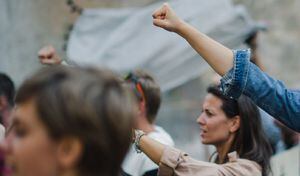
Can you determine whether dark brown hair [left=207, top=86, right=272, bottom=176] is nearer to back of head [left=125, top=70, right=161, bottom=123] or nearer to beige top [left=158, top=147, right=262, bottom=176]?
beige top [left=158, top=147, right=262, bottom=176]

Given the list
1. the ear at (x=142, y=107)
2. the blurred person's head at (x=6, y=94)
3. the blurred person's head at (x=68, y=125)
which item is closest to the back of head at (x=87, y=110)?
the blurred person's head at (x=68, y=125)

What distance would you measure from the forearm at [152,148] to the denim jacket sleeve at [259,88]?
2.08 ft

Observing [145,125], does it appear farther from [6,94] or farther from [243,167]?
[243,167]

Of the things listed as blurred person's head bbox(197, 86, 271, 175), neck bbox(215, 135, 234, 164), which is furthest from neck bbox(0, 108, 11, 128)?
neck bbox(215, 135, 234, 164)

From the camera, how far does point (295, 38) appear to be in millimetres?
15023

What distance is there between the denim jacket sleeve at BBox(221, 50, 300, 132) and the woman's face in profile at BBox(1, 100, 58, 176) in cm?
110

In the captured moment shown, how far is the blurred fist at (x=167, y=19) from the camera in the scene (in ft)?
10.0

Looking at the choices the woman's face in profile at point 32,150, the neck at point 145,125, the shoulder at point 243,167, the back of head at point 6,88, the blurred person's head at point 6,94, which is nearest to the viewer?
the woman's face in profile at point 32,150

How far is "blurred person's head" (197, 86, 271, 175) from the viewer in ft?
14.0

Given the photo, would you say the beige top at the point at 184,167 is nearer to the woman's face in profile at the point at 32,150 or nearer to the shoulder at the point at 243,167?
the shoulder at the point at 243,167

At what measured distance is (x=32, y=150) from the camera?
200cm

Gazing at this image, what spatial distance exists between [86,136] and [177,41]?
511cm

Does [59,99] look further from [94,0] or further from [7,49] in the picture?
[94,0]

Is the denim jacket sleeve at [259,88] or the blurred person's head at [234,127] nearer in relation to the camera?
the denim jacket sleeve at [259,88]
